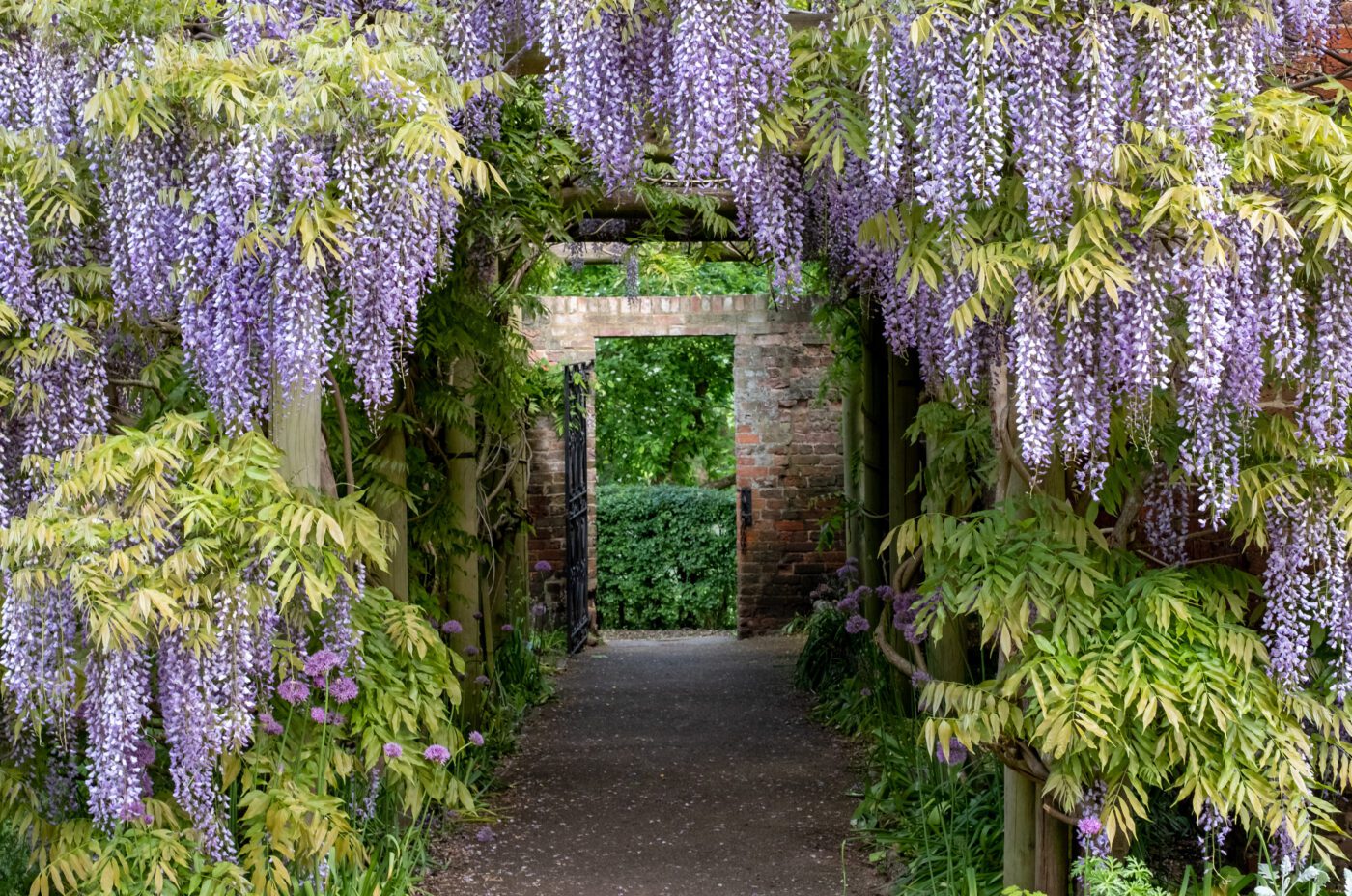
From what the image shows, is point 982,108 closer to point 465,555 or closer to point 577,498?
point 465,555

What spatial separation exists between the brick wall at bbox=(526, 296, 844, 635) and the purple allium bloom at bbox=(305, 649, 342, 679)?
6025 millimetres

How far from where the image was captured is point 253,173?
295 centimetres

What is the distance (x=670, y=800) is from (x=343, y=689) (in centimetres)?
219

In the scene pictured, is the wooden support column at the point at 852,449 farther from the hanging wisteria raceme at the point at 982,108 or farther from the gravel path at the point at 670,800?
the hanging wisteria raceme at the point at 982,108

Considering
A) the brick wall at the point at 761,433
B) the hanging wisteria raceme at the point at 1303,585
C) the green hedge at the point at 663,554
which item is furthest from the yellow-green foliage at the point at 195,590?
the green hedge at the point at 663,554

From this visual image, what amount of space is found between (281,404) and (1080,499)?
208 cm

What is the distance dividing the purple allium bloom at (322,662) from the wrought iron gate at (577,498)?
5167 millimetres

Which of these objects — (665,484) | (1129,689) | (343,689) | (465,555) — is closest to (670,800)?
(465,555)

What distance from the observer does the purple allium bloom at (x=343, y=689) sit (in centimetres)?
336

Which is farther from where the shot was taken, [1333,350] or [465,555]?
[465,555]

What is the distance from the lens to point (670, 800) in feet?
17.3

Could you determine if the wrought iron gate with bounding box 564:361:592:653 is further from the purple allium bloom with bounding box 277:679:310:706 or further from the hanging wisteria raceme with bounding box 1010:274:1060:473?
the hanging wisteria raceme with bounding box 1010:274:1060:473

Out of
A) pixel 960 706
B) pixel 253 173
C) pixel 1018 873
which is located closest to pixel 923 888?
pixel 1018 873

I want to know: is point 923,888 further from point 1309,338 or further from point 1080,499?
point 1309,338
